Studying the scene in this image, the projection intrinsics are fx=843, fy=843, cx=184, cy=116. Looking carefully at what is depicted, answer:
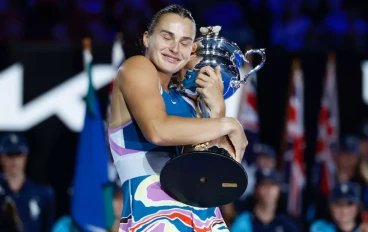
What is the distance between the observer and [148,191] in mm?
3926

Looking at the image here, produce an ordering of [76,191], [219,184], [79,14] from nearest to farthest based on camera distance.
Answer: [219,184] → [76,191] → [79,14]

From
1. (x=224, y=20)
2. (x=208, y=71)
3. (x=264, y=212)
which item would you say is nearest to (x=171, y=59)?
(x=208, y=71)

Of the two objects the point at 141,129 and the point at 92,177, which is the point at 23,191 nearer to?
the point at 92,177

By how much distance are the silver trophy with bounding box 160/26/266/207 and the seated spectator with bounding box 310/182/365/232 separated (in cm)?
430

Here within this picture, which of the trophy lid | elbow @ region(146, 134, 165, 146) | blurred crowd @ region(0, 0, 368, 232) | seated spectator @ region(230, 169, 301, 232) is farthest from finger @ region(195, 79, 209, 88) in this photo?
seated spectator @ region(230, 169, 301, 232)

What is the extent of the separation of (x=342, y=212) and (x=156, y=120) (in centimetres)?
482

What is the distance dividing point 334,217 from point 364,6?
3.34 metres

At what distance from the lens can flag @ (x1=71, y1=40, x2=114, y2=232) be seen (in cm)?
792

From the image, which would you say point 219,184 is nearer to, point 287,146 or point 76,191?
point 76,191

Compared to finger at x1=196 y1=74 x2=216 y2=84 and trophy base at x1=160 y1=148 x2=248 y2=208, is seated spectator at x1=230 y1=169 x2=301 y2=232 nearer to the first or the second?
trophy base at x1=160 y1=148 x2=248 y2=208

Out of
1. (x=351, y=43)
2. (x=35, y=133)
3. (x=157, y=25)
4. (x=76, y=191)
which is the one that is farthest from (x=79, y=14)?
(x=157, y=25)

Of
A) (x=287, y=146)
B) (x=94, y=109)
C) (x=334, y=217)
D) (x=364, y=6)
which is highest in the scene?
(x=364, y=6)

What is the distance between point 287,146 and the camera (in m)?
8.92

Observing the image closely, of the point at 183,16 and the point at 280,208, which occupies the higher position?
the point at 183,16
